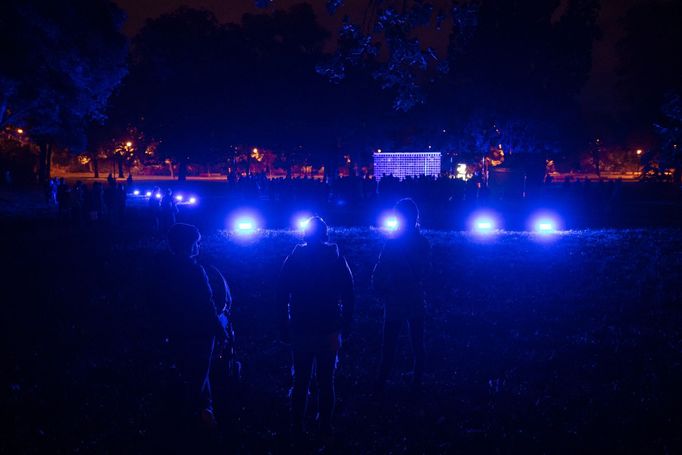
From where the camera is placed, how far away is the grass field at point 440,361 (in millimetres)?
4598

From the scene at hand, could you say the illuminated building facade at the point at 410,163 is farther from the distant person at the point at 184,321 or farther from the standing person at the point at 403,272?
the distant person at the point at 184,321

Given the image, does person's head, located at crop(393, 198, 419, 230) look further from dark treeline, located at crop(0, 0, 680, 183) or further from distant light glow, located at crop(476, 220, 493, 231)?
dark treeline, located at crop(0, 0, 680, 183)

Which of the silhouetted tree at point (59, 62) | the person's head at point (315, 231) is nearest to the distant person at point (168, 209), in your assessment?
the person's head at point (315, 231)

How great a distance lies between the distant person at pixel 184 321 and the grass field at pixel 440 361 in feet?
1.32

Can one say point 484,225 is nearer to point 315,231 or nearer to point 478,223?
point 478,223

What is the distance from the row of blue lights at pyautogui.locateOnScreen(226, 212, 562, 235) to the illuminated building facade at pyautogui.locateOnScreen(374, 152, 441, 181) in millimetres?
11557

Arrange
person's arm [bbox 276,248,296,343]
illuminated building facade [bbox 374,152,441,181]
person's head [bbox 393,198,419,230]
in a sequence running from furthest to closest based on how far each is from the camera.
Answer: illuminated building facade [bbox 374,152,441,181] → person's head [bbox 393,198,419,230] → person's arm [bbox 276,248,296,343]

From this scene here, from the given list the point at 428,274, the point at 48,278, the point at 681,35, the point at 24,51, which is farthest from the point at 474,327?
the point at 681,35

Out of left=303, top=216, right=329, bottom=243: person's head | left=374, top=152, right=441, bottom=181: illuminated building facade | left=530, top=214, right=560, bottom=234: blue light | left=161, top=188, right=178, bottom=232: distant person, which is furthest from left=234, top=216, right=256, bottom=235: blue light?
left=374, top=152, right=441, bottom=181: illuminated building facade

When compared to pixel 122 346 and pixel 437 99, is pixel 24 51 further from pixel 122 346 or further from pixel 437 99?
pixel 437 99

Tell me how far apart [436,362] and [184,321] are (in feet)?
11.5

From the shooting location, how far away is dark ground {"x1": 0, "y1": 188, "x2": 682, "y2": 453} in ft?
15.0

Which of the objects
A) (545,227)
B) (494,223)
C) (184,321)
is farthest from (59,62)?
(184,321)

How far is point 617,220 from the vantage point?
70.7ft
